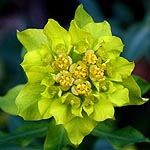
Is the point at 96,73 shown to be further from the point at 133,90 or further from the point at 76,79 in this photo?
the point at 133,90

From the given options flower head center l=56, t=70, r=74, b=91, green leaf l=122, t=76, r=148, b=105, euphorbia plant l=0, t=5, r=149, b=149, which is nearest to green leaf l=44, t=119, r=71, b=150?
euphorbia plant l=0, t=5, r=149, b=149

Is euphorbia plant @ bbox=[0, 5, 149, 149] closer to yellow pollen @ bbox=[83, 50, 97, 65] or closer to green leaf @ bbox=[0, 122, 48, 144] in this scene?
yellow pollen @ bbox=[83, 50, 97, 65]

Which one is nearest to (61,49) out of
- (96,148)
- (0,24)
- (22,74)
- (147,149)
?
(96,148)

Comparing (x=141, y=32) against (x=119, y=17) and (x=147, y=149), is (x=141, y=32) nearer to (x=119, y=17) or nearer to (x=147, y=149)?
(x=119, y=17)

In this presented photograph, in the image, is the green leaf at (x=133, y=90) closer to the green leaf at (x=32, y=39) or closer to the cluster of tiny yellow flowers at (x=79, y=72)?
the cluster of tiny yellow flowers at (x=79, y=72)

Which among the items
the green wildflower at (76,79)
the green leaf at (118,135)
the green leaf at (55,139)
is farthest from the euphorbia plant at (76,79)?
the green leaf at (118,135)
